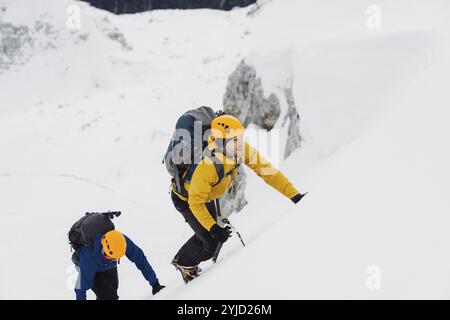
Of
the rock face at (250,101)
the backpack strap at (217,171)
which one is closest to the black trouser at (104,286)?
the backpack strap at (217,171)

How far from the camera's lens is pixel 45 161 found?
14.2m

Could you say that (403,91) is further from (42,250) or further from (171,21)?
(171,21)

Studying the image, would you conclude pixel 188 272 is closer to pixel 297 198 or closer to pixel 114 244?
pixel 114 244

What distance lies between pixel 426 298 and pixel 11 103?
22394mm

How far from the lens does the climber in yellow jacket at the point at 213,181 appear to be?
3.62 m

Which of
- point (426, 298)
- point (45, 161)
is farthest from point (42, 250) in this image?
point (45, 161)

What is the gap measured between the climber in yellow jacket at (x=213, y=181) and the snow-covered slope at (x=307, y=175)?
241 millimetres

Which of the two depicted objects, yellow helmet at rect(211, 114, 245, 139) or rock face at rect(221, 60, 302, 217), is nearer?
yellow helmet at rect(211, 114, 245, 139)

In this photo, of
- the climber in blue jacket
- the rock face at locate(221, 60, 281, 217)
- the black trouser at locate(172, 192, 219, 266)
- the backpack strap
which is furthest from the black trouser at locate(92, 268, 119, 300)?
the rock face at locate(221, 60, 281, 217)

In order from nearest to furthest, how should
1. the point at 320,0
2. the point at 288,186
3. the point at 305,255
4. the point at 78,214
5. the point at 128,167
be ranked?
the point at 305,255 < the point at 288,186 < the point at 78,214 < the point at 320,0 < the point at 128,167

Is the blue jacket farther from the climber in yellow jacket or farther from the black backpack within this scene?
the black backpack

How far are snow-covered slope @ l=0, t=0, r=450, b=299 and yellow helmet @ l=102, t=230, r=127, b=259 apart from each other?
2.68 feet

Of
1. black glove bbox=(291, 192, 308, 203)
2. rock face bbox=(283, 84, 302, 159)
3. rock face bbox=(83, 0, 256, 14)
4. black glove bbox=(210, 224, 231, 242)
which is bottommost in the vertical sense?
black glove bbox=(210, 224, 231, 242)

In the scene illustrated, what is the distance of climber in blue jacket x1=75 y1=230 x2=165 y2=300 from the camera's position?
4.11m
